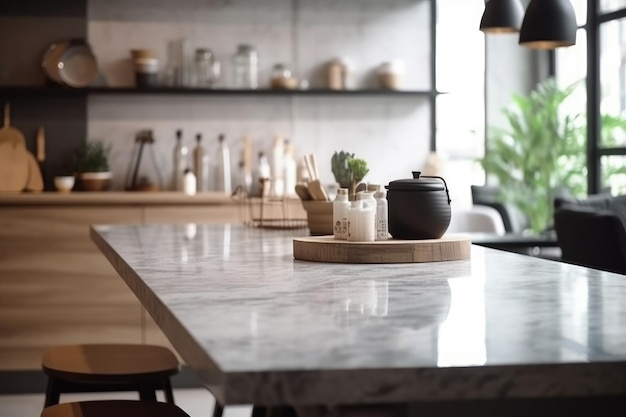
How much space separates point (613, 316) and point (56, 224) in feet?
13.9

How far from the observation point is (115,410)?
2.14 metres

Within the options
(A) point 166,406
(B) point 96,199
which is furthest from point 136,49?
(A) point 166,406

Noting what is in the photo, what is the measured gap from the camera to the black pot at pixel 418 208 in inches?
94.1

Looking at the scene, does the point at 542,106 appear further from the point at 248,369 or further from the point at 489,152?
the point at 248,369

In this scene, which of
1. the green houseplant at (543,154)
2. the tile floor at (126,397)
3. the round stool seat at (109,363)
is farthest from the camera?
the green houseplant at (543,154)

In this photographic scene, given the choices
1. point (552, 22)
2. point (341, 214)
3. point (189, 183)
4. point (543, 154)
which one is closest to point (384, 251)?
point (341, 214)

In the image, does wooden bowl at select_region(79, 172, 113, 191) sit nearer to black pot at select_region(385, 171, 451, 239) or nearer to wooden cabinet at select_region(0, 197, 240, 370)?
wooden cabinet at select_region(0, 197, 240, 370)

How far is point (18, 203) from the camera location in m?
5.23

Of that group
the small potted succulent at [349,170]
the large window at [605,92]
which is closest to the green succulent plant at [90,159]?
the small potted succulent at [349,170]

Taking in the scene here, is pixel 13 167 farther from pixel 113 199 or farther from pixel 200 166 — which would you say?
pixel 200 166

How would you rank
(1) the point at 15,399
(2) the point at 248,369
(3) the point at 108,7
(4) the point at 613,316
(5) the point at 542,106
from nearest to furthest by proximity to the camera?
(2) the point at 248,369
(4) the point at 613,316
(1) the point at 15,399
(3) the point at 108,7
(5) the point at 542,106

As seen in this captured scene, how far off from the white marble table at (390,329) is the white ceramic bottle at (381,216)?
9.2 inches

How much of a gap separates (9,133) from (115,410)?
12.8 feet

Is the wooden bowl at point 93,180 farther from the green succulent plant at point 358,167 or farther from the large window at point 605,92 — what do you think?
the large window at point 605,92
